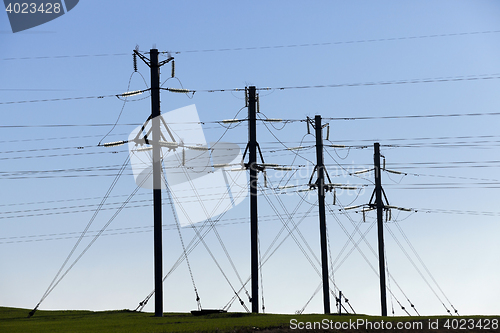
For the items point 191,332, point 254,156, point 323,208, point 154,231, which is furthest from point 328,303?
point 191,332

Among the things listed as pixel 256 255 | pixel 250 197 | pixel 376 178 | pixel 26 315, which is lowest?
pixel 26 315

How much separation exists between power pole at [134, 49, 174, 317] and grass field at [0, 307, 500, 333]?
1541mm

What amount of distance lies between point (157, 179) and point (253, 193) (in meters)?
6.70

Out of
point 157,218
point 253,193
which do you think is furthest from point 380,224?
point 157,218

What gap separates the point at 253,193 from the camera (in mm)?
40438

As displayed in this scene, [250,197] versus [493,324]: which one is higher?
[250,197]

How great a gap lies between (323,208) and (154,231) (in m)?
12.6

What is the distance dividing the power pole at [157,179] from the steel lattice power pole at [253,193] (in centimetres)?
570

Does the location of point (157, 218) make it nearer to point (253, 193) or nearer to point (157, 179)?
point (157, 179)

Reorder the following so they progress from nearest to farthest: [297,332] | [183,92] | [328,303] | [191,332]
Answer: [191,332], [297,332], [183,92], [328,303]

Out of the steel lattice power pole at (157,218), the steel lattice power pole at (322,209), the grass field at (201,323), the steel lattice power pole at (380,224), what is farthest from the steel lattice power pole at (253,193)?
the steel lattice power pole at (380,224)

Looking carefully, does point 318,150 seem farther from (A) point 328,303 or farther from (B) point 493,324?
(B) point 493,324

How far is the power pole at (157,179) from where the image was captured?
35375mm

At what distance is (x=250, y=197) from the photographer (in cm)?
4041
